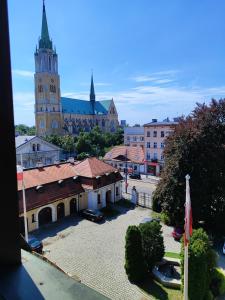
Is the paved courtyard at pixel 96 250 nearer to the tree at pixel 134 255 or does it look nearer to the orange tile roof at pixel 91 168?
the tree at pixel 134 255

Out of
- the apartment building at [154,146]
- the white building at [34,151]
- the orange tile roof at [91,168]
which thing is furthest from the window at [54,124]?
the orange tile roof at [91,168]

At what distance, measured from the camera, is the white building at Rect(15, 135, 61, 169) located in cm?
4009

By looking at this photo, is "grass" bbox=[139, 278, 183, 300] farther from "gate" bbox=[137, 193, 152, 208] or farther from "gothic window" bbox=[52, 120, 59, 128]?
"gothic window" bbox=[52, 120, 59, 128]

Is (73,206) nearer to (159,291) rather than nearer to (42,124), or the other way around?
(159,291)

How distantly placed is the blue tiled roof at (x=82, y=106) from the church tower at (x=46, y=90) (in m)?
6.77

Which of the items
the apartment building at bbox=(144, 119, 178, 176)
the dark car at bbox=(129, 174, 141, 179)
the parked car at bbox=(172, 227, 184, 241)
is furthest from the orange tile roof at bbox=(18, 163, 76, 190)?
the apartment building at bbox=(144, 119, 178, 176)

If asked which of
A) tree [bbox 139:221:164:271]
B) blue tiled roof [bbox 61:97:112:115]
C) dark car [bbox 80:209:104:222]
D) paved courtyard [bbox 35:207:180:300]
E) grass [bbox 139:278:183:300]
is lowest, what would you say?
grass [bbox 139:278:183:300]

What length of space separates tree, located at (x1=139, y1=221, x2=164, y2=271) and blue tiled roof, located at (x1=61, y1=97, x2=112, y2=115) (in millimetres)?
81646

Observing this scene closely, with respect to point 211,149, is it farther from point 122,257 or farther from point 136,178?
point 136,178

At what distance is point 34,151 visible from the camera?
41.8m

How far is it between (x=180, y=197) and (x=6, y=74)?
2236cm

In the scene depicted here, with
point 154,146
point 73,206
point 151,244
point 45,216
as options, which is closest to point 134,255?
point 151,244

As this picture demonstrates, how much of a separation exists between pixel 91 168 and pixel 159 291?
17.1m

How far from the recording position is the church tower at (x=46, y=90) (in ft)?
286
